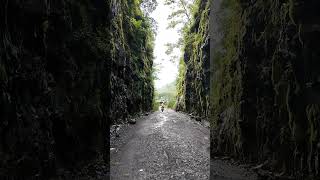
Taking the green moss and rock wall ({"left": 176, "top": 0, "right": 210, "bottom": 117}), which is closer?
the green moss

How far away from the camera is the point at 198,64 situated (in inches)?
861

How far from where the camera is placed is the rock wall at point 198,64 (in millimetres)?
18906

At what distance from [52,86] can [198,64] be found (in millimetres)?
16144

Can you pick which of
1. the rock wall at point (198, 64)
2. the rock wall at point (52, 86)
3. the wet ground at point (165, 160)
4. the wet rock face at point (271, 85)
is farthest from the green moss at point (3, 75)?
the rock wall at point (198, 64)

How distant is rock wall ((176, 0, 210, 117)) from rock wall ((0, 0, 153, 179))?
9.69m

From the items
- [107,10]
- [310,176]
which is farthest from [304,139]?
[107,10]

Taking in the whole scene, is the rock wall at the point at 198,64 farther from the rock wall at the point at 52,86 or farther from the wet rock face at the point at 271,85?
the rock wall at the point at 52,86

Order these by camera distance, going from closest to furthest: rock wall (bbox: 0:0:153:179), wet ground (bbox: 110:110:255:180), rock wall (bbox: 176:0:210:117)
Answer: rock wall (bbox: 0:0:153:179)
wet ground (bbox: 110:110:255:180)
rock wall (bbox: 176:0:210:117)

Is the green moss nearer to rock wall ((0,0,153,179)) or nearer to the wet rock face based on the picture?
rock wall ((0,0,153,179))

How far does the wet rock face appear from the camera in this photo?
590cm

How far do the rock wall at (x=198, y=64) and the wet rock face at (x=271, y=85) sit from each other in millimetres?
6949

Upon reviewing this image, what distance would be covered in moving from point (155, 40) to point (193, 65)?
1217 centimetres

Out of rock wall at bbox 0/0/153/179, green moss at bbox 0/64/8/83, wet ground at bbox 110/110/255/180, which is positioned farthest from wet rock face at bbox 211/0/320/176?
green moss at bbox 0/64/8/83

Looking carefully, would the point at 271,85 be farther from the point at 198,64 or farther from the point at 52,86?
the point at 198,64
